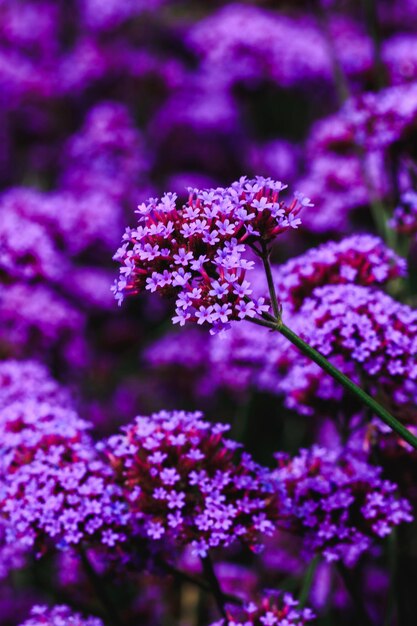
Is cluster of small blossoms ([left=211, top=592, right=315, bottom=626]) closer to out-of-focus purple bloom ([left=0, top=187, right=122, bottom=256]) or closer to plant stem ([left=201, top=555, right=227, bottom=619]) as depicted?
plant stem ([left=201, top=555, right=227, bottom=619])

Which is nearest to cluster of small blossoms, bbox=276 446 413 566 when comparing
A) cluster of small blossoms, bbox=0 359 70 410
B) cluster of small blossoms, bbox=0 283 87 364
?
cluster of small blossoms, bbox=0 359 70 410

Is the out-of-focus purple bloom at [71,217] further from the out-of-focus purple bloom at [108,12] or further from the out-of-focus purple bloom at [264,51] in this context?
the out-of-focus purple bloom at [108,12]

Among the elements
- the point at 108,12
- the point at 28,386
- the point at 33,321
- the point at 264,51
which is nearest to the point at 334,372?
the point at 28,386

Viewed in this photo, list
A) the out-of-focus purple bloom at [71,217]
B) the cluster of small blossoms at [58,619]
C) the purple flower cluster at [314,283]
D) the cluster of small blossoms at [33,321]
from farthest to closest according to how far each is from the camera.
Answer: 1. the out-of-focus purple bloom at [71,217]
2. the cluster of small blossoms at [33,321]
3. the purple flower cluster at [314,283]
4. the cluster of small blossoms at [58,619]

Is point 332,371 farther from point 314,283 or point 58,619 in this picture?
point 58,619

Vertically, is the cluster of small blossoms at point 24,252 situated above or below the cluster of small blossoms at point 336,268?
above

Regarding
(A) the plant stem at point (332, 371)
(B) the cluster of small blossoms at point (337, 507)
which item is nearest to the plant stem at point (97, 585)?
(B) the cluster of small blossoms at point (337, 507)

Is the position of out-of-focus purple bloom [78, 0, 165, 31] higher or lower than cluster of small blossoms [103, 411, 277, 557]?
higher

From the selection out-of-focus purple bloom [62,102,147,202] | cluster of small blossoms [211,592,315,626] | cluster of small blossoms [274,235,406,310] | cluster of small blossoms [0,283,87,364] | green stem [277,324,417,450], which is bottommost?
cluster of small blossoms [211,592,315,626]
